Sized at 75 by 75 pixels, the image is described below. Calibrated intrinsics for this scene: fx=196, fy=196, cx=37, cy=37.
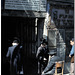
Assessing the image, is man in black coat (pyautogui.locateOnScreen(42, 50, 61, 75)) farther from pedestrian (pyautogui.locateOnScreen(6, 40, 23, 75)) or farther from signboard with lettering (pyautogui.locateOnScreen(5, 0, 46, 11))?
signboard with lettering (pyautogui.locateOnScreen(5, 0, 46, 11))

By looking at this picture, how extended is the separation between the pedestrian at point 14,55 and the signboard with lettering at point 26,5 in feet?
9.16

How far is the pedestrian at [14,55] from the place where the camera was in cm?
589

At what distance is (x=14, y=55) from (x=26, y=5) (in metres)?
3.16

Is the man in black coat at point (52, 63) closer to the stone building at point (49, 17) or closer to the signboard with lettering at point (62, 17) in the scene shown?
the stone building at point (49, 17)

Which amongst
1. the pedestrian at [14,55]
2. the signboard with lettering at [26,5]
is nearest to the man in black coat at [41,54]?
the pedestrian at [14,55]

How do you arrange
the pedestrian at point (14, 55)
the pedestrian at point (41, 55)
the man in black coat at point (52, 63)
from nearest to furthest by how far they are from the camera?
the man in black coat at point (52, 63) < the pedestrian at point (14, 55) < the pedestrian at point (41, 55)

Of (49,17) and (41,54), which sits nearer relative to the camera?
(41,54)

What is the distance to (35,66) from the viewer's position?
28.8 ft

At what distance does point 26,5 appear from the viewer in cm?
844

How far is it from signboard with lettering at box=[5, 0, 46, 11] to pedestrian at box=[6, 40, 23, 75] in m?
2.79

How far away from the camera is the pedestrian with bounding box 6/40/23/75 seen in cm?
589

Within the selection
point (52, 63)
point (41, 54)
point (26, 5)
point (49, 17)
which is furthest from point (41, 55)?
point (26, 5)

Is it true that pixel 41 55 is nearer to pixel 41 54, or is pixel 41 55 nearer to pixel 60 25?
pixel 41 54

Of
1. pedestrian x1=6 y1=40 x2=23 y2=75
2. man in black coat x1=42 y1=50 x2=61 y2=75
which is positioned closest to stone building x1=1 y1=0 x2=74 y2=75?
pedestrian x1=6 y1=40 x2=23 y2=75
